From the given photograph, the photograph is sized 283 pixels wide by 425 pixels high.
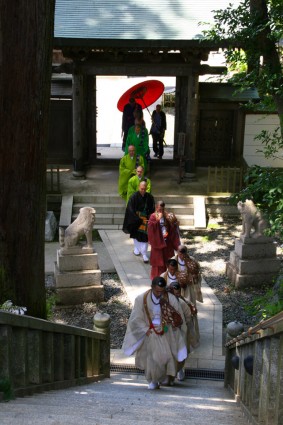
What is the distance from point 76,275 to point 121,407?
4.86 meters

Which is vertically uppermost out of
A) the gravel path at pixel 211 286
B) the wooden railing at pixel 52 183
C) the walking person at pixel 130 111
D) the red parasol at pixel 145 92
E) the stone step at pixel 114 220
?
the red parasol at pixel 145 92

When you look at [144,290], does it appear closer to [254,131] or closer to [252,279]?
[252,279]

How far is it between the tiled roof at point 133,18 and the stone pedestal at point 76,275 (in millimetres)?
5739

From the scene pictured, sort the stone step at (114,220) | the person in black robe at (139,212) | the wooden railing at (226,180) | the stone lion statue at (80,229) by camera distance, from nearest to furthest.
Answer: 1. the stone lion statue at (80,229)
2. the person in black robe at (139,212)
3. the stone step at (114,220)
4. the wooden railing at (226,180)

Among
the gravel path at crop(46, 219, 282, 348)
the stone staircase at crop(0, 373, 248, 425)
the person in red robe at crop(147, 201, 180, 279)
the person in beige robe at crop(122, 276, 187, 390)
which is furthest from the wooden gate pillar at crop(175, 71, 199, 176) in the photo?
the stone staircase at crop(0, 373, 248, 425)

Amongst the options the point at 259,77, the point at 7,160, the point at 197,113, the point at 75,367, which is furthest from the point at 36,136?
the point at 197,113

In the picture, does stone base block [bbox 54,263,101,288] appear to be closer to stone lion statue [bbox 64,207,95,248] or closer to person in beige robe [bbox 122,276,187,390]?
stone lion statue [bbox 64,207,95,248]

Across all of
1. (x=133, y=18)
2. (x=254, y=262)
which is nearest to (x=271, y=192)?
(x=254, y=262)

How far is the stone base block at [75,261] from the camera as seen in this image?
9133 millimetres

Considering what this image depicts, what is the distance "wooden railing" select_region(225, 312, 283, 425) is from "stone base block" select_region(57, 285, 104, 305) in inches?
183

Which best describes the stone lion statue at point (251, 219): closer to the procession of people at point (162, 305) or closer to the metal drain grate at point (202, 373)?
the procession of people at point (162, 305)

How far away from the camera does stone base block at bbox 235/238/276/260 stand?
9.80 metres

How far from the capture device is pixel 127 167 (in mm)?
12164

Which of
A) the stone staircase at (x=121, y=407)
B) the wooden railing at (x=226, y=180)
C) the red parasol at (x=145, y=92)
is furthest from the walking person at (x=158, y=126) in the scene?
the stone staircase at (x=121, y=407)
